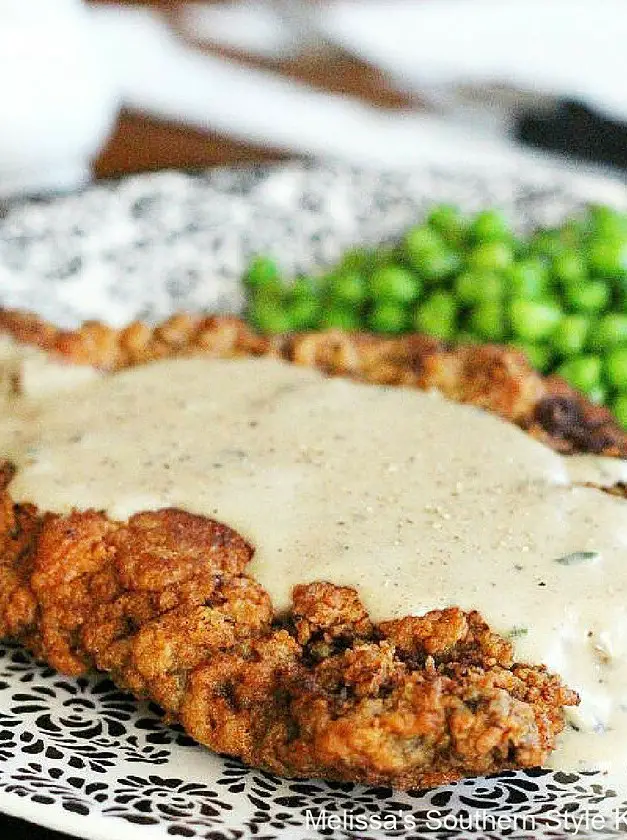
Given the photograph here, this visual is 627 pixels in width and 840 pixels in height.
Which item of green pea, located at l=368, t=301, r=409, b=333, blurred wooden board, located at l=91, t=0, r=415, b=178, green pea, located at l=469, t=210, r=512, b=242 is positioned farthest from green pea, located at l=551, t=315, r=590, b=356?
blurred wooden board, located at l=91, t=0, r=415, b=178

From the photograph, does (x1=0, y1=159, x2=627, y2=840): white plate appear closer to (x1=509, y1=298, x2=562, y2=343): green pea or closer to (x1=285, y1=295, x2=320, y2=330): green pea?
(x1=285, y1=295, x2=320, y2=330): green pea

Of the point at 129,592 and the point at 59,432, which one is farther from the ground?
the point at 59,432

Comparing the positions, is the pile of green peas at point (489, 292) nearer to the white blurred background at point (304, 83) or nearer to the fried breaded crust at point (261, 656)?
the white blurred background at point (304, 83)

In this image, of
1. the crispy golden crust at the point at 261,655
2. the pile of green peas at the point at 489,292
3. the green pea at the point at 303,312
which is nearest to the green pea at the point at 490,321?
the pile of green peas at the point at 489,292

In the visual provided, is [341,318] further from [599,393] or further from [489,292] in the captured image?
[599,393]

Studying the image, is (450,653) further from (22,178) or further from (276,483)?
(22,178)

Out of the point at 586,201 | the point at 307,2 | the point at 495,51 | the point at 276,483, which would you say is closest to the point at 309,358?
the point at 276,483
